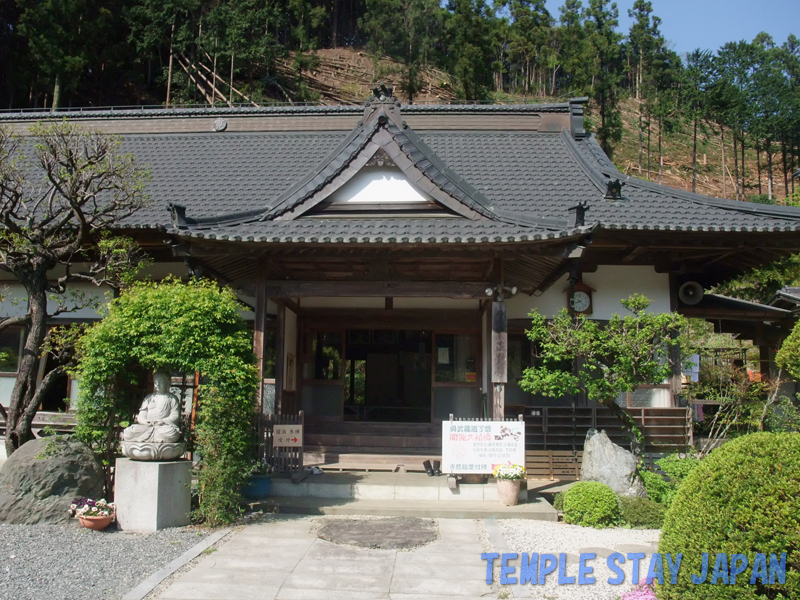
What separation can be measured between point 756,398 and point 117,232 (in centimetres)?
1222

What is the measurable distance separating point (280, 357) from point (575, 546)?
5.54m

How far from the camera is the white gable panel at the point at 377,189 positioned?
9789mm

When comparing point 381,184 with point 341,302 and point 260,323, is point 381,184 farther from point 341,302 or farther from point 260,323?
point 341,302

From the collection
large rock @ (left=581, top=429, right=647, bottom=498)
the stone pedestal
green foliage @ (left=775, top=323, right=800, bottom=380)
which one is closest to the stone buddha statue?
the stone pedestal

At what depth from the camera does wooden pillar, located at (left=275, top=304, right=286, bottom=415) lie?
10047 millimetres

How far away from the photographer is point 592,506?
774 cm

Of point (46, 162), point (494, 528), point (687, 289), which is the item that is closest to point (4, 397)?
point (46, 162)

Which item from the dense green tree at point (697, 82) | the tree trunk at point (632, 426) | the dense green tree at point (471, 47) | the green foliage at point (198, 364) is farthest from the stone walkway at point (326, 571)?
the dense green tree at point (697, 82)

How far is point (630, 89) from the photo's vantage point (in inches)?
2024

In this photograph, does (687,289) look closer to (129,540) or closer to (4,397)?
(129,540)

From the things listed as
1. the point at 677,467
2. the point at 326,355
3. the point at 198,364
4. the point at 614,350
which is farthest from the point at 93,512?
the point at 677,467

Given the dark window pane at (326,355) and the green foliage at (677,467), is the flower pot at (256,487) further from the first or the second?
the green foliage at (677,467)

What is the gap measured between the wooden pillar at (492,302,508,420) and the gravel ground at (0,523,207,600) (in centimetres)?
424

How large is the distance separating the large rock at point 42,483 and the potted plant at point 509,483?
5.14m
